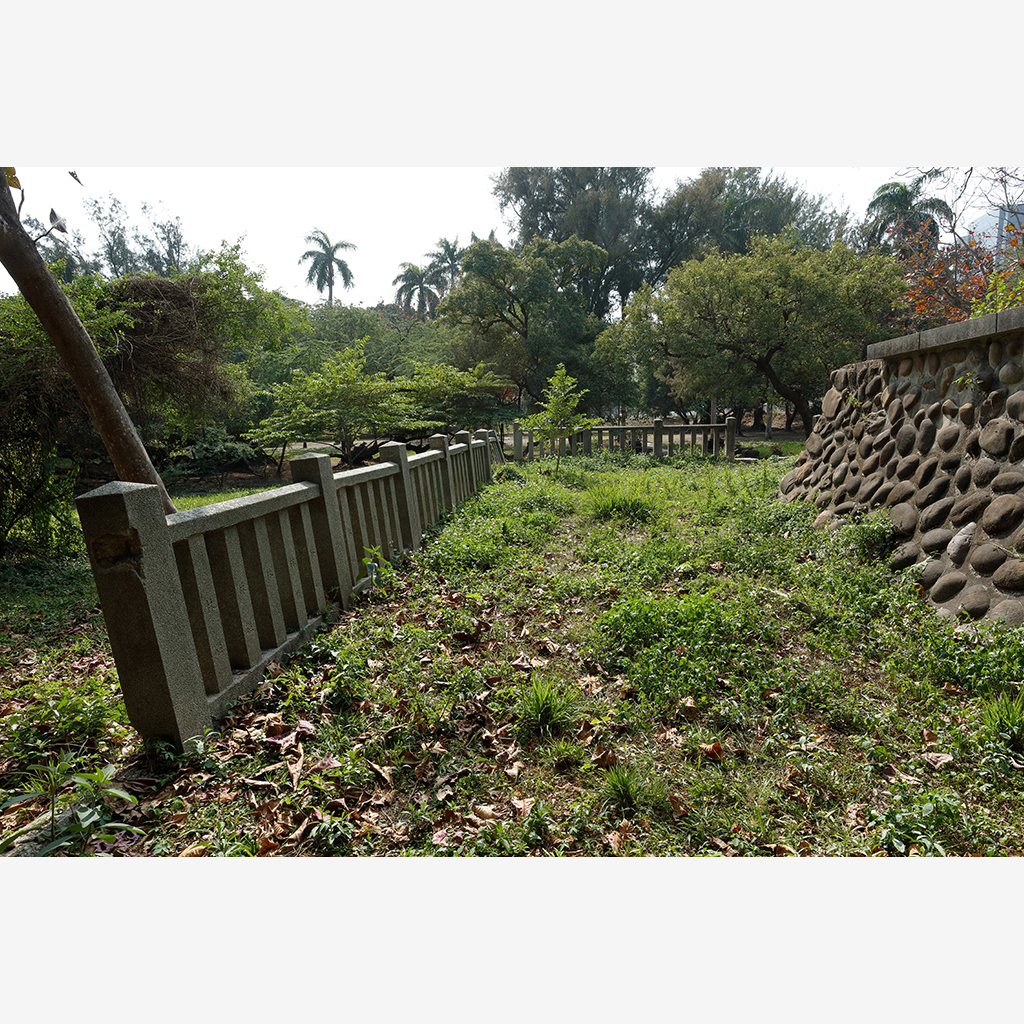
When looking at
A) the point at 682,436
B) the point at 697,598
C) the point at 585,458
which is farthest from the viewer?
the point at 682,436

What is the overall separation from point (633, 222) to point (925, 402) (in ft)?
90.2

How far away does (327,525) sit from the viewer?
12.1 feet

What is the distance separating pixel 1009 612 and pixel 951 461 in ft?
4.83

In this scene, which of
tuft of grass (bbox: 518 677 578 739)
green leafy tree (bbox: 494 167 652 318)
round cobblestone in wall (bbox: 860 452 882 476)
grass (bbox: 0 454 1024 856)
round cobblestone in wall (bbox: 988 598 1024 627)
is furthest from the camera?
green leafy tree (bbox: 494 167 652 318)

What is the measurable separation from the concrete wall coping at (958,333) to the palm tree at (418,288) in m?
41.5

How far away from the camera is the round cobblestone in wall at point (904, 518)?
4.15 metres

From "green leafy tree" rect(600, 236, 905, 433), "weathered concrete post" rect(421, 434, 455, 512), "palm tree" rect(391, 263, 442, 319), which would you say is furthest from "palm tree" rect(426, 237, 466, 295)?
"weathered concrete post" rect(421, 434, 455, 512)

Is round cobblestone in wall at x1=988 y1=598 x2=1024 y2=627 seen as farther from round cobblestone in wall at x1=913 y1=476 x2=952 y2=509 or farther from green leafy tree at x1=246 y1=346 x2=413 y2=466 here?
green leafy tree at x1=246 y1=346 x2=413 y2=466

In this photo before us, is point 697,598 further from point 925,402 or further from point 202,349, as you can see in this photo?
point 202,349

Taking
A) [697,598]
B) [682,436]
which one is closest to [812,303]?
[682,436]

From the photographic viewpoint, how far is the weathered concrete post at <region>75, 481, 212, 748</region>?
6.64 feet

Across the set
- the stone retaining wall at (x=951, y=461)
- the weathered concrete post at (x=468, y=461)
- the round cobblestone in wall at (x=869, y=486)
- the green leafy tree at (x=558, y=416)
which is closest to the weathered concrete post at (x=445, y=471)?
the weathered concrete post at (x=468, y=461)

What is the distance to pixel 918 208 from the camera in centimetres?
2369

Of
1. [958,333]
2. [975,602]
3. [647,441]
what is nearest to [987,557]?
[975,602]
